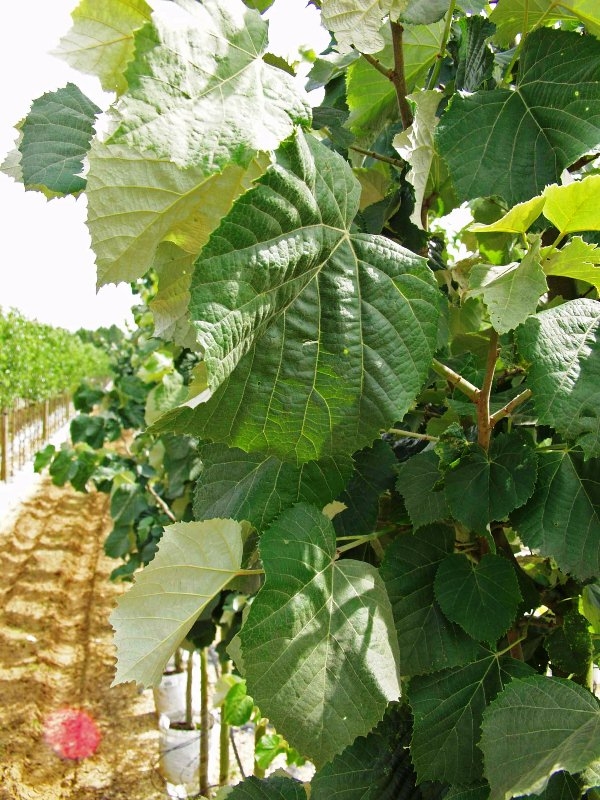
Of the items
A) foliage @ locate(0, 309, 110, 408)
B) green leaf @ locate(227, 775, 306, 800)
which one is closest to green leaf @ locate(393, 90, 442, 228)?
green leaf @ locate(227, 775, 306, 800)

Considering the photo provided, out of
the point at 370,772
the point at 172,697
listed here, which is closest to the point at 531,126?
the point at 370,772

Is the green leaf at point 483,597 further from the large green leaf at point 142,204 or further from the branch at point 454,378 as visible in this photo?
the large green leaf at point 142,204

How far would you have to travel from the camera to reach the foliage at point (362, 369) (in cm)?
60

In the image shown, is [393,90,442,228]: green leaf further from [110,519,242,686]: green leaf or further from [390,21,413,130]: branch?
[110,519,242,686]: green leaf

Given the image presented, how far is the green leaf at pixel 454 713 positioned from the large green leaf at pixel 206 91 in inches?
29.2

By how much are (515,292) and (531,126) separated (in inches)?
11.4

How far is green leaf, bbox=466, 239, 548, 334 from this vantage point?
69 cm

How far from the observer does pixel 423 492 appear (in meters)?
0.98

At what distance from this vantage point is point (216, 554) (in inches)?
32.4

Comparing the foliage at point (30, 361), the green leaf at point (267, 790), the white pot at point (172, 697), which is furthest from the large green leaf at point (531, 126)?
the foliage at point (30, 361)

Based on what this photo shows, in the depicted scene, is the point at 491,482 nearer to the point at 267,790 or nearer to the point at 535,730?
the point at 535,730

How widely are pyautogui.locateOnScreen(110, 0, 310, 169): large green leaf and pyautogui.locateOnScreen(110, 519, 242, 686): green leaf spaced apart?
435 millimetres

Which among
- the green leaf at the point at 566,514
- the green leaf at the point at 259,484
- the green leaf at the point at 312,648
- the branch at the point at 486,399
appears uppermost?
the branch at the point at 486,399

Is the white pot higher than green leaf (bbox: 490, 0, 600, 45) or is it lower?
lower
